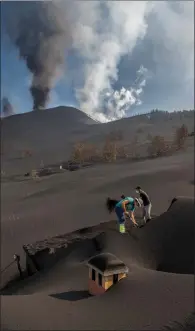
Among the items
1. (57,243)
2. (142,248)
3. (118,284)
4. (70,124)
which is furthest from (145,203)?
(57,243)

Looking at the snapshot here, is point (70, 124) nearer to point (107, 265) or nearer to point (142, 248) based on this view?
point (107, 265)

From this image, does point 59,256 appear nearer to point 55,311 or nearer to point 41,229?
point 55,311

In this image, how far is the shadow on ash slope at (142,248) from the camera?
21.9 ft

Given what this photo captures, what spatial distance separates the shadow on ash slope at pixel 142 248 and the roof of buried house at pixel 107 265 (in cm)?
78

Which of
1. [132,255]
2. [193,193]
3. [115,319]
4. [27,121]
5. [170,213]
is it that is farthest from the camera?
[193,193]

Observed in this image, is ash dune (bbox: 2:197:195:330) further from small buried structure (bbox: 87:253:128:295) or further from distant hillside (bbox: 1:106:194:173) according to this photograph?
distant hillside (bbox: 1:106:194:173)

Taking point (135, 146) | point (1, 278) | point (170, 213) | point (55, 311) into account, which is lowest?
point (1, 278)

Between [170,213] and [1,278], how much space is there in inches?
163

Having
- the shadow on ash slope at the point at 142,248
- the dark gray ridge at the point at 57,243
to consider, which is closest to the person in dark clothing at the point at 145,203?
the shadow on ash slope at the point at 142,248

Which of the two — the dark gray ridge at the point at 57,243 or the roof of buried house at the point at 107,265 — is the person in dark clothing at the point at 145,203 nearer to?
the roof of buried house at the point at 107,265

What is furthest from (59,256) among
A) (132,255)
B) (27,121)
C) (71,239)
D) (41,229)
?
(41,229)

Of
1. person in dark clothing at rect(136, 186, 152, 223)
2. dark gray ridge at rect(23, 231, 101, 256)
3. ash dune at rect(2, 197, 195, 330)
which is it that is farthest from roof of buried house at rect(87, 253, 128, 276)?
dark gray ridge at rect(23, 231, 101, 256)

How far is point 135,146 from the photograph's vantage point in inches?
452

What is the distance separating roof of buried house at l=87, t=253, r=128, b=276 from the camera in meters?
5.44
